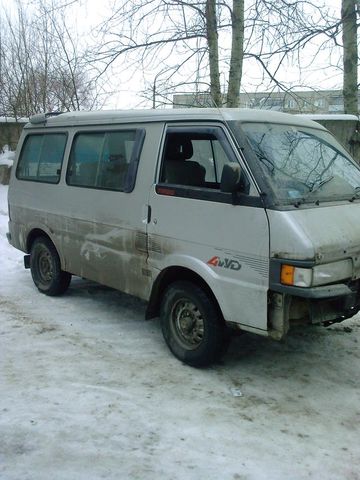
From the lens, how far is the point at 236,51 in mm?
10312

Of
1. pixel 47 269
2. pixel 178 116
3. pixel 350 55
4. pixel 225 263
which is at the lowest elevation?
pixel 47 269

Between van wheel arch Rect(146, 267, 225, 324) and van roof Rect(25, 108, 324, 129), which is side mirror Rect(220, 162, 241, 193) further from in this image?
van wheel arch Rect(146, 267, 225, 324)

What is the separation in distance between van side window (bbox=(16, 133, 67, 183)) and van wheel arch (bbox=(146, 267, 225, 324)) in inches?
78.3

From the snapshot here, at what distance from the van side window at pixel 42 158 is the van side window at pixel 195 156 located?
1.75 meters

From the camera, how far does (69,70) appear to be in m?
14.6

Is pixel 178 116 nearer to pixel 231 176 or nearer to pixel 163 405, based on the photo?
pixel 231 176

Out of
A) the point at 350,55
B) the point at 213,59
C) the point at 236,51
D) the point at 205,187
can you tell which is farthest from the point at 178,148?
the point at 213,59

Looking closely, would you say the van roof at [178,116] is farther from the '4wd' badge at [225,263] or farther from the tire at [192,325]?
the tire at [192,325]

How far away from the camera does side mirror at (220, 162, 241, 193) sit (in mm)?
3607

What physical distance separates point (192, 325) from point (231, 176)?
135 cm

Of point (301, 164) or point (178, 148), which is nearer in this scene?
point (301, 164)

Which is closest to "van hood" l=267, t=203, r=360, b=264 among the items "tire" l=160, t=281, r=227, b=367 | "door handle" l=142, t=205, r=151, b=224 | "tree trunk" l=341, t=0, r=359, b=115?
"tire" l=160, t=281, r=227, b=367

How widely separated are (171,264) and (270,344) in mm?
1327

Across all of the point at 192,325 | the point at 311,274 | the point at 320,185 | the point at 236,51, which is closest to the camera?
the point at 311,274
